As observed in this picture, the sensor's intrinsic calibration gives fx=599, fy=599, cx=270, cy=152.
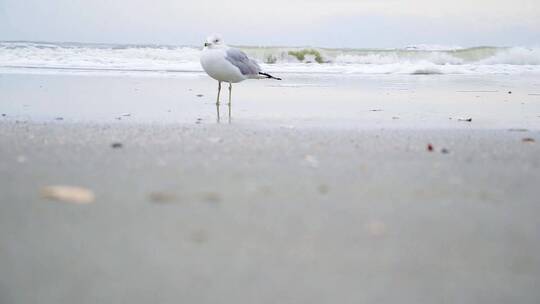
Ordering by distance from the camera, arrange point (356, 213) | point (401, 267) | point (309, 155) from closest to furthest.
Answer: point (401, 267), point (356, 213), point (309, 155)

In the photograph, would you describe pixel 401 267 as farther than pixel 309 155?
No

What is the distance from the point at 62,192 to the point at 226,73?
510cm

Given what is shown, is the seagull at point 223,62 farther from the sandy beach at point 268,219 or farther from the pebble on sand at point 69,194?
the pebble on sand at point 69,194

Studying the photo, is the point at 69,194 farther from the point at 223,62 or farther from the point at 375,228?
the point at 223,62

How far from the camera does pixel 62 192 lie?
1.85 metres

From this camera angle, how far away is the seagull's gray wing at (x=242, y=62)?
6863mm

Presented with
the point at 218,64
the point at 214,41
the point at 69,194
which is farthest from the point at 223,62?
the point at 69,194

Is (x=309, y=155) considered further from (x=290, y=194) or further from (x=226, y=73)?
(x=226, y=73)

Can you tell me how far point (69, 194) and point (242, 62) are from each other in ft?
17.4

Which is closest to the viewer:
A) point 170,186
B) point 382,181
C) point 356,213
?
point 356,213

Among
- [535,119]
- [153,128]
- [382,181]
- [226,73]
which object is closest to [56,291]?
[382,181]

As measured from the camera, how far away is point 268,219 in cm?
163

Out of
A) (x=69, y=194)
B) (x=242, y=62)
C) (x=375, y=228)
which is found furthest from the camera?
(x=242, y=62)

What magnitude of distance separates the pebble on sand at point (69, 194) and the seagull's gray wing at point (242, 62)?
4.98 m
